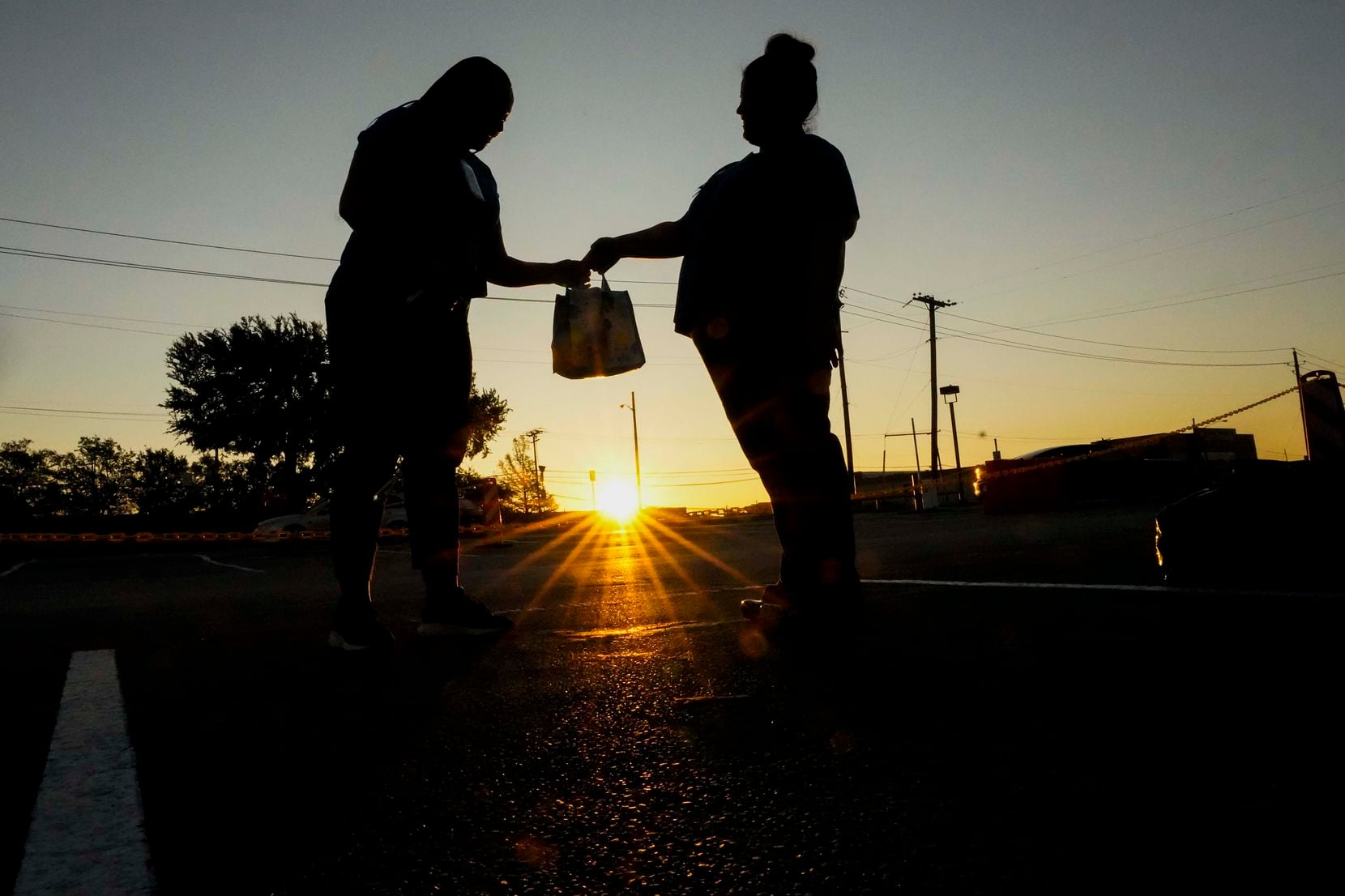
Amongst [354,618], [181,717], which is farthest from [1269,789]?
[354,618]

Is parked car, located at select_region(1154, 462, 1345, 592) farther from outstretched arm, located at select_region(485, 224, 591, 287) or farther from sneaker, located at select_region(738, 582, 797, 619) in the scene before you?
outstretched arm, located at select_region(485, 224, 591, 287)

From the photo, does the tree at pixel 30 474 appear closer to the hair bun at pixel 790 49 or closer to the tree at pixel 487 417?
the tree at pixel 487 417

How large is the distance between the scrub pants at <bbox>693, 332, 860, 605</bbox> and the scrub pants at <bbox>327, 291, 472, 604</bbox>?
0.92 metres

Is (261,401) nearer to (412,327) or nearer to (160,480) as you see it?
(160,480)

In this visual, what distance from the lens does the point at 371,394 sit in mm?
2715

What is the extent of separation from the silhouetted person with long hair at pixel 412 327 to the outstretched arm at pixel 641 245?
61 centimetres

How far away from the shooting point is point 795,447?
264 cm

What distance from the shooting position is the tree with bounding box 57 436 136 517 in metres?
71.2

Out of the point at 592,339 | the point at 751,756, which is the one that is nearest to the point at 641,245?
the point at 592,339

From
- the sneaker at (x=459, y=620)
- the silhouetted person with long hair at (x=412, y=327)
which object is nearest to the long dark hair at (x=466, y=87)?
the silhouetted person with long hair at (x=412, y=327)

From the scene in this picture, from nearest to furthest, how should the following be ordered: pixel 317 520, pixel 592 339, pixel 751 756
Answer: pixel 751 756 → pixel 592 339 → pixel 317 520

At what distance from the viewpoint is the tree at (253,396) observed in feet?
135

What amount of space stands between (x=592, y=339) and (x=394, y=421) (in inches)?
35.2

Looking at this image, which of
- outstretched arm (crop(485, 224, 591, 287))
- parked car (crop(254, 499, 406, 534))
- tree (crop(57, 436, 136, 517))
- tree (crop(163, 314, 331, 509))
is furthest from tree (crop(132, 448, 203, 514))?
outstretched arm (crop(485, 224, 591, 287))
